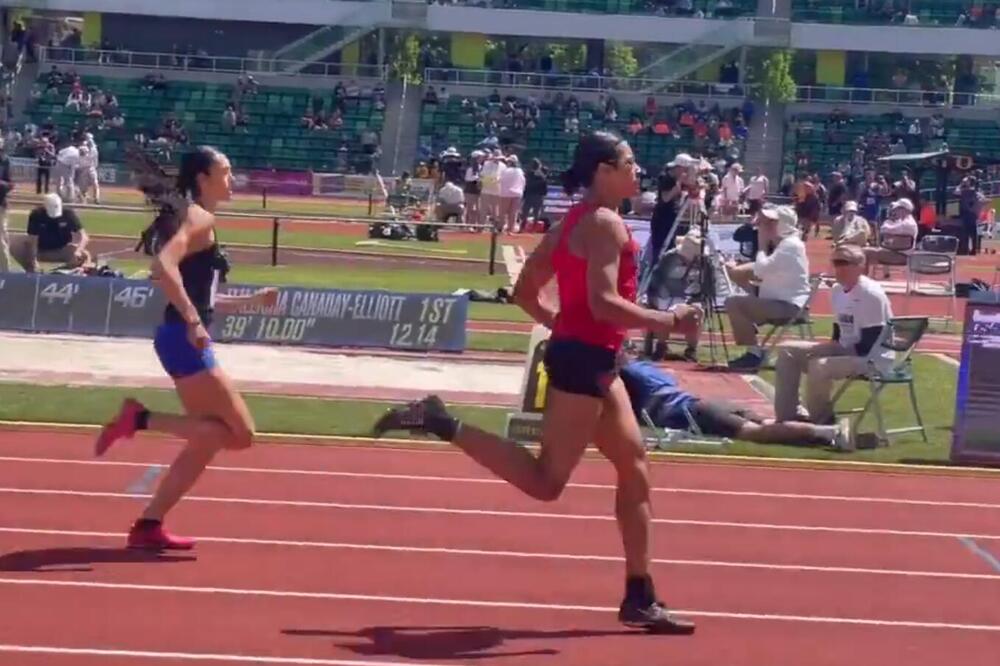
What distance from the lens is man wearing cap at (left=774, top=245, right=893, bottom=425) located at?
12523 millimetres

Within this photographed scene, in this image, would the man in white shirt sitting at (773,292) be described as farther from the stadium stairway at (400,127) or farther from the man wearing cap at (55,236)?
the stadium stairway at (400,127)

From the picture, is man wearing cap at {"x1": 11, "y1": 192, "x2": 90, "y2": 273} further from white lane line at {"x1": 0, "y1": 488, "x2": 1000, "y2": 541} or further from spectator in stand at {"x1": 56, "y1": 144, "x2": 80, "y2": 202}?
spectator in stand at {"x1": 56, "y1": 144, "x2": 80, "y2": 202}

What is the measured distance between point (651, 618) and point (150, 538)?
2.42m

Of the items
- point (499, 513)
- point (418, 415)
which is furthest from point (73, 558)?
point (499, 513)

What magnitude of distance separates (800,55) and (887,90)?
325 centimetres

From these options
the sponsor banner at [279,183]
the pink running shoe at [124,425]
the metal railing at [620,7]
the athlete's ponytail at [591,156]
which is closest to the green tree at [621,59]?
the metal railing at [620,7]

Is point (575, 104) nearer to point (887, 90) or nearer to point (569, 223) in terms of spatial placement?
point (887, 90)

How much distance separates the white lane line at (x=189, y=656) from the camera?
6.59 metres

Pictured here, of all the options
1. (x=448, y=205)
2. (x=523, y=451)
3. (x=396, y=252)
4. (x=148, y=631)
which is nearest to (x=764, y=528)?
(x=523, y=451)

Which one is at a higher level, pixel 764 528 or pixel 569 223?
pixel 569 223

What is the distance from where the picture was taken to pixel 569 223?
7055 mm

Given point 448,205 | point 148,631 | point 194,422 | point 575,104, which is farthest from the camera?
point 575,104

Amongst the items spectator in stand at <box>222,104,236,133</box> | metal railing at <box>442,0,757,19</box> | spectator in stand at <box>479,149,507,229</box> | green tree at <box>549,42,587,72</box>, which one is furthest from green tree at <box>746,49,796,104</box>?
spectator in stand at <box>479,149,507,229</box>

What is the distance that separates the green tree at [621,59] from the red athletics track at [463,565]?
62230mm
